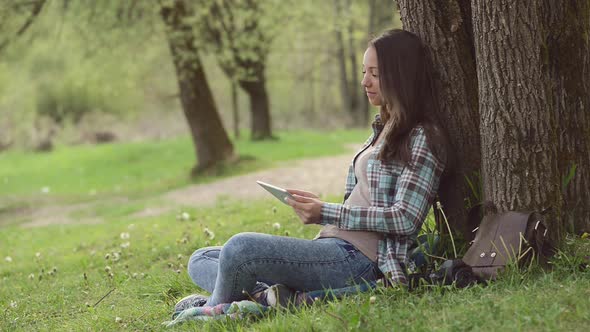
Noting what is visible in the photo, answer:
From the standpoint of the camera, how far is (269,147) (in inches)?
824

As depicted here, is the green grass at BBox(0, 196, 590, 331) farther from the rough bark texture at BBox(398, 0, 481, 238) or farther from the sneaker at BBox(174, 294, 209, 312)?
the rough bark texture at BBox(398, 0, 481, 238)

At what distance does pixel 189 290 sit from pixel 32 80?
26.2m

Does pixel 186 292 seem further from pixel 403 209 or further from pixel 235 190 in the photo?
pixel 235 190

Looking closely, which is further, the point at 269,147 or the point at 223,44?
the point at 269,147

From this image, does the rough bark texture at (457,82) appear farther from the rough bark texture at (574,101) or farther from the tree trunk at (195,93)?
the tree trunk at (195,93)

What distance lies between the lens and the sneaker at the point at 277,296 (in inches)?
166

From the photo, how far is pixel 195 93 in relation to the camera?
51.4ft

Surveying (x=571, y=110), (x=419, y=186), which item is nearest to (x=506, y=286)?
(x=419, y=186)

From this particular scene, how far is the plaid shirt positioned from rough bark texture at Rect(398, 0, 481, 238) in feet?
1.51

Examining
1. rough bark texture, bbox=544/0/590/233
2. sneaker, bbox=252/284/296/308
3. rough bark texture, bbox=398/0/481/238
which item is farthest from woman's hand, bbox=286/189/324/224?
rough bark texture, bbox=544/0/590/233

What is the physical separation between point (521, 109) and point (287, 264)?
5.20 feet

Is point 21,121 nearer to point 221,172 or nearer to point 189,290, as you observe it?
point 221,172

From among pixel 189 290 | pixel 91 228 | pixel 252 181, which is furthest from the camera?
pixel 252 181

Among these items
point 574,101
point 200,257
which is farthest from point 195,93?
point 574,101
